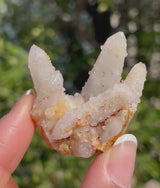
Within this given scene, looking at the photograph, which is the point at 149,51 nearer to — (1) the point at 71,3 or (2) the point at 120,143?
(1) the point at 71,3

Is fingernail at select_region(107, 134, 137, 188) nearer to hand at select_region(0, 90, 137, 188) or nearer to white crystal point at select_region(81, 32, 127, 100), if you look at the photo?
hand at select_region(0, 90, 137, 188)

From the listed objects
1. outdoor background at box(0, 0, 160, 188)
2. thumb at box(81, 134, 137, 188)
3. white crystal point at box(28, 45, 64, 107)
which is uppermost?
white crystal point at box(28, 45, 64, 107)

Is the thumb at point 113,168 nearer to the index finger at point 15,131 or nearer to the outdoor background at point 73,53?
the index finger at point 15,131

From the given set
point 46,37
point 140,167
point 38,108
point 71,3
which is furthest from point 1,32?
point 38,108

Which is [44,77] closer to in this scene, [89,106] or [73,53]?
[89,106]

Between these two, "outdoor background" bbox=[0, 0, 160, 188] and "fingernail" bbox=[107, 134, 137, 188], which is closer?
"fingernail" bbox=[107, 134, 137, 188]

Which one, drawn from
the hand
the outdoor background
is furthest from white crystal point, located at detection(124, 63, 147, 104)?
the outdoor background

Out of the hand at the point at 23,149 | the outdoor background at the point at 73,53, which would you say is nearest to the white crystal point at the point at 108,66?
the hand at the point at 23,149
